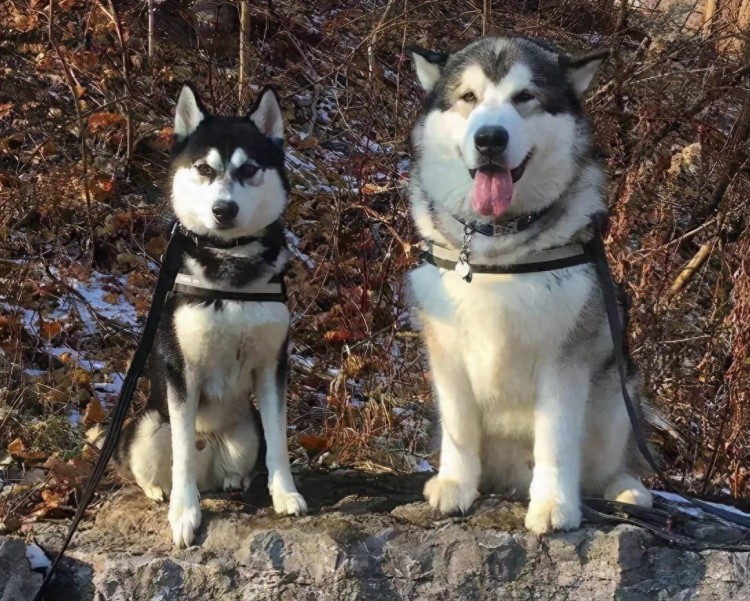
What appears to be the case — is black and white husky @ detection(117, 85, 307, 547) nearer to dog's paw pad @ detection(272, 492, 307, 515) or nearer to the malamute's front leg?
dog's paw pad @ detection(272, 492, 307, 515)

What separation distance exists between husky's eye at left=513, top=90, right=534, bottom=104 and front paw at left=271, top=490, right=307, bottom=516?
1560mm

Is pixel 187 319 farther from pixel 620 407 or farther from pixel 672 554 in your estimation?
pixel 672 554

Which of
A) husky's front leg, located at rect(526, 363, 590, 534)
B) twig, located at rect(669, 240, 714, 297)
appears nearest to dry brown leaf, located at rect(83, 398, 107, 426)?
husky's front leg, located at rect(526, 363, 590, 534)

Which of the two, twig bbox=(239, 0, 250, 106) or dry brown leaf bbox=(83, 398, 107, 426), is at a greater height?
twig bbox=(239, 0, 250, 106)

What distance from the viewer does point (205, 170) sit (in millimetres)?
2809

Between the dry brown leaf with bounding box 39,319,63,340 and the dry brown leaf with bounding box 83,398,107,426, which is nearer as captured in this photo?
the dry brown leaf with bounding box 83,398,107,426

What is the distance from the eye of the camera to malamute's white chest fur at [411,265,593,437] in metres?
2.53

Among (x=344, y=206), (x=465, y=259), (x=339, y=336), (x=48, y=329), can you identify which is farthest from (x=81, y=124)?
(x=465, y=259)

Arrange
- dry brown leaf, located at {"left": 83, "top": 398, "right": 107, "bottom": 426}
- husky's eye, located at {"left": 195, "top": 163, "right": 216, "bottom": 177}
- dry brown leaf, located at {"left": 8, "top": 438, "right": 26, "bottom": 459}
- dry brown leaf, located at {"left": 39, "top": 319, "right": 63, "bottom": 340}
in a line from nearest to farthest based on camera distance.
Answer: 1. husky's eye, located at {"left": 195, "top": 163, "right": 216, "bottom": 177}
2. dry brown leaf, located at {"left": 8, "top": 438, "right": 26, "bottom": 459}
3. dry brown leaf, located at {"left": 83, "top": 398, "right": 107, "bottom": 426}
4. dry brown leaf, located at {"left": 39, "top": 319, "right": 63, "bottom": 340}

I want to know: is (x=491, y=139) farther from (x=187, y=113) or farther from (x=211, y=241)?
(x=187, y=113)

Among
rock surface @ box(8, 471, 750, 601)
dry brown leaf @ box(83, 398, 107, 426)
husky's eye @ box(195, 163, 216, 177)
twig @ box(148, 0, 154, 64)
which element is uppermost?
twig @ box(148, 0, 154, 64)

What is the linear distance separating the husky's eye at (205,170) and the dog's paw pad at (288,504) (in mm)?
1165

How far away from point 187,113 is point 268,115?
0.30 meters

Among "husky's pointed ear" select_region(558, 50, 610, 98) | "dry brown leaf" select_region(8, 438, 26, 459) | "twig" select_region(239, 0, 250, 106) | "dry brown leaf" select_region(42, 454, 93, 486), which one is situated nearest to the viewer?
"husky's pointed ear" select_region(558, 50, 610, 98)
